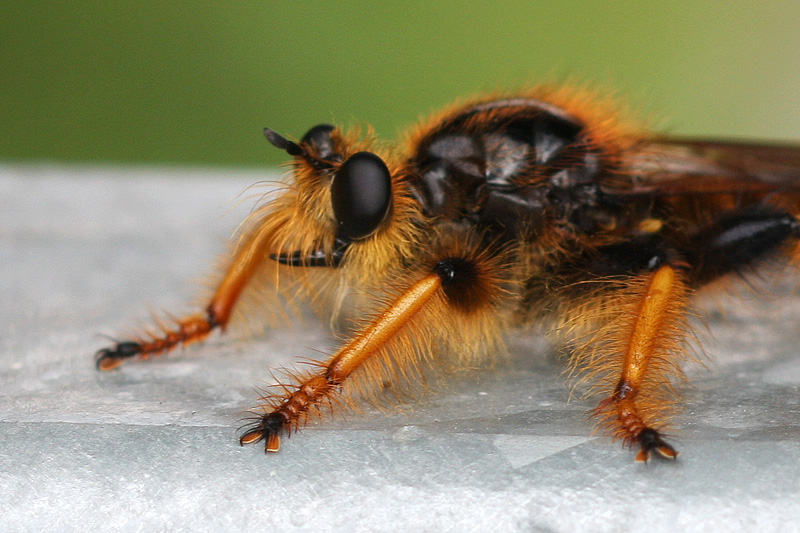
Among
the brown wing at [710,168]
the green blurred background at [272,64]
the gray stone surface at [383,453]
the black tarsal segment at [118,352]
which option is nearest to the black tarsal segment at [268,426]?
the gray stone surface at [383,453]

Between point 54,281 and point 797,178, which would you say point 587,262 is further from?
point 54,281

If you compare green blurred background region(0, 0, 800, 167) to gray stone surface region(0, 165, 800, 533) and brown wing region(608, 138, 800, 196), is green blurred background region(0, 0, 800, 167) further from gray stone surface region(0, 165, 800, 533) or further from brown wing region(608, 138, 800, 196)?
gray stone surface region(0, 165, 800, 533)

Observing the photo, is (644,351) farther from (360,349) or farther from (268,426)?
(268,426)

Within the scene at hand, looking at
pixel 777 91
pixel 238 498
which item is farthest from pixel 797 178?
pixel 777 91

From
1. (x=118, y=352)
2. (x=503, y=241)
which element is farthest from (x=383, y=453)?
(x=118, y=352)

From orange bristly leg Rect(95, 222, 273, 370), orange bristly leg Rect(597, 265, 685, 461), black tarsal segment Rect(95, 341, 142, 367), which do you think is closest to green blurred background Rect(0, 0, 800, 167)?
orange bristly leg Rect(95, 222, 273, 370)
